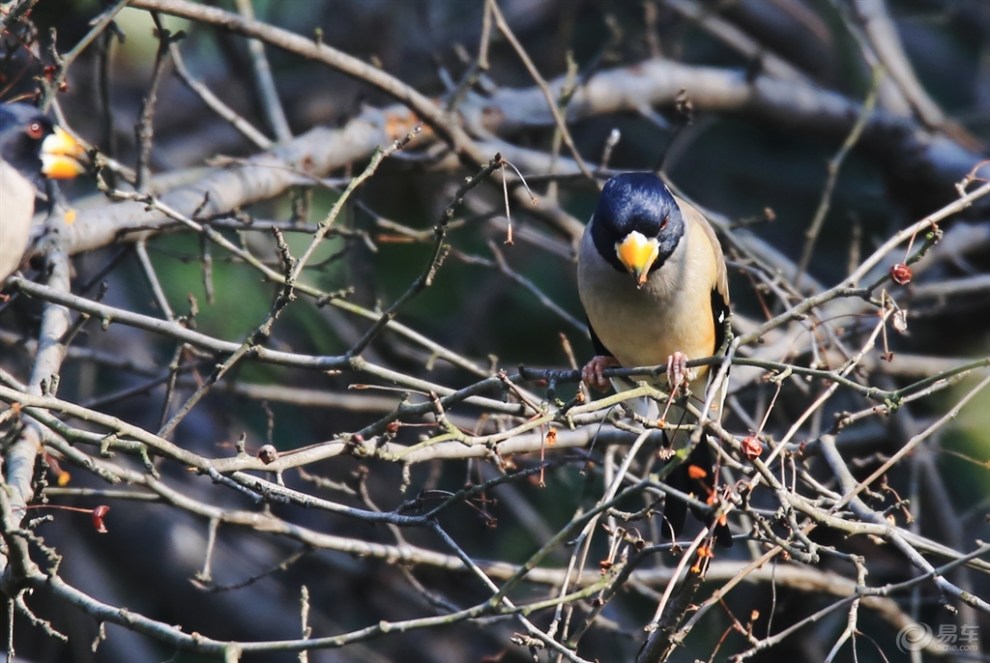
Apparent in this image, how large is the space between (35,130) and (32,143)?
0.15 feet

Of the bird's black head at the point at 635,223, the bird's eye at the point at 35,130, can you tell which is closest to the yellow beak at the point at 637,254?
the bird's black head at the point at 635,223

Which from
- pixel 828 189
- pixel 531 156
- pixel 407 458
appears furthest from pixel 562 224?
pixel 407 458

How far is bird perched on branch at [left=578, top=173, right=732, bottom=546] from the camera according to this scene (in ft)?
10.5

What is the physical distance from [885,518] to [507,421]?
1274mm

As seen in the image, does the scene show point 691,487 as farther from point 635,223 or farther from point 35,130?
point 35,130

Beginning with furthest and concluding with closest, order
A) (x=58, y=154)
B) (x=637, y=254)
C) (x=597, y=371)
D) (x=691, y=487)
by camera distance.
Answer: (x=691, y=487) < (x=58, y=154) < (x=597, y=371) < (x=637, y=254)

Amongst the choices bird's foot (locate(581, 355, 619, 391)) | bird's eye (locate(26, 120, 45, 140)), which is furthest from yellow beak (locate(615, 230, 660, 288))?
bird's eye (locate(26, 120, 45, 140))

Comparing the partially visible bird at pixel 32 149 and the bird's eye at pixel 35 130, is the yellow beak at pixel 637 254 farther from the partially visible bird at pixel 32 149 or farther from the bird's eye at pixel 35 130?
the bird's eye at pixel 35 130

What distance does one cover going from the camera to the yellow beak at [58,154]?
3414 millimetres

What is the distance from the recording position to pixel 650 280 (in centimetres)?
335

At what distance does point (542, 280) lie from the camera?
5695mm

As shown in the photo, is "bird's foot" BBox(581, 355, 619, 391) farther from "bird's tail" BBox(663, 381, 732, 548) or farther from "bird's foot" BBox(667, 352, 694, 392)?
"bird's foot" BBox(667, 352, 694, 392)

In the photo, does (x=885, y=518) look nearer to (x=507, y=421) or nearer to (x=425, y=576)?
(x=507, y=421)

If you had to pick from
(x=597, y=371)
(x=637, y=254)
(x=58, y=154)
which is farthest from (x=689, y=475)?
(x=58, y=154)
